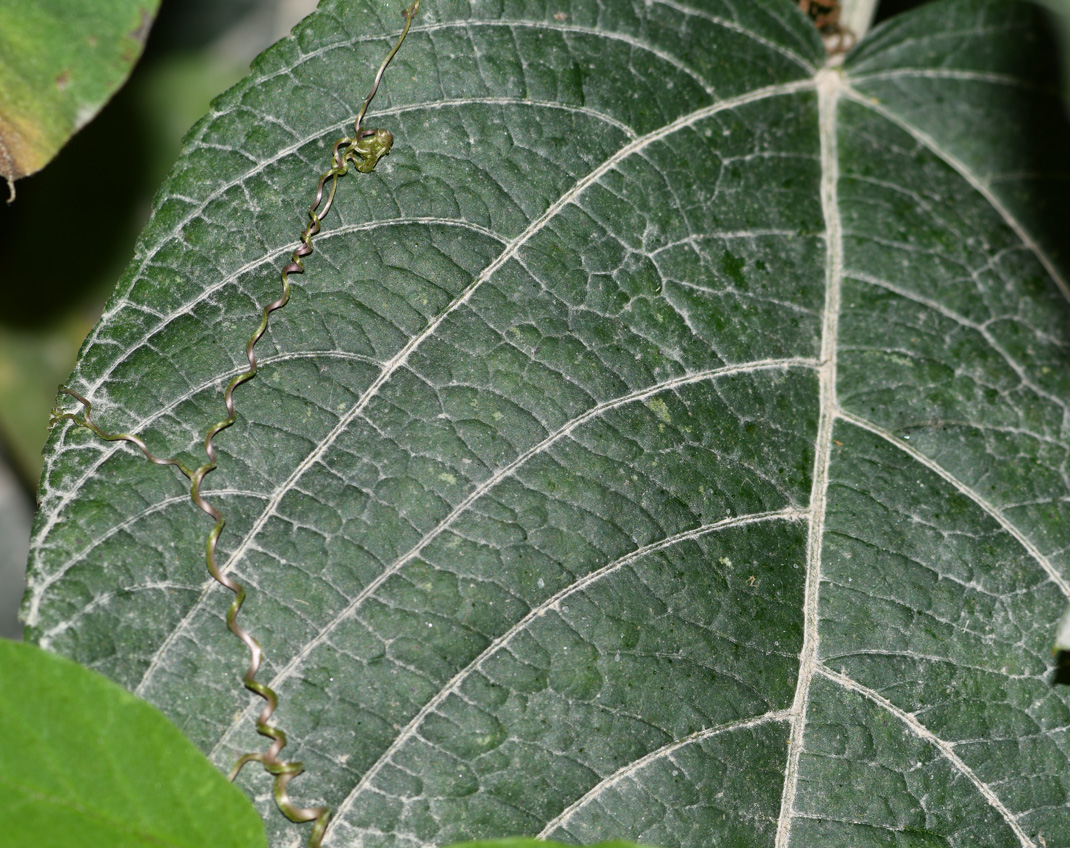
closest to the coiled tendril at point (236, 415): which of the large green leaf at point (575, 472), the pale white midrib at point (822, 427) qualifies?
the large green leaf at point (575, 472)

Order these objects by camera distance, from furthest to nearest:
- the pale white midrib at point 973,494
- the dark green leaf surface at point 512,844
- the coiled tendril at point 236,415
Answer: the pale white midrib at point 973,494 → the coiled tendril at point 236,415 → the dark green leaf surface at point 512,844

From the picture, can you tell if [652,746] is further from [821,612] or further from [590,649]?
[821,612]

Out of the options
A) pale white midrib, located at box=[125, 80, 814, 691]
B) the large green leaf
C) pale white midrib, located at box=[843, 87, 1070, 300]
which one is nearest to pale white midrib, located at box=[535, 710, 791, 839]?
the large green leaf

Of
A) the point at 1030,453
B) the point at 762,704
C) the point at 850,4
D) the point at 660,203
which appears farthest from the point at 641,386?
the point at 850,4

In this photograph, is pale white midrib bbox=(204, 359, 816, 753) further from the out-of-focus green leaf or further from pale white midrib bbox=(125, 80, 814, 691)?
the out-of-focus green leaf

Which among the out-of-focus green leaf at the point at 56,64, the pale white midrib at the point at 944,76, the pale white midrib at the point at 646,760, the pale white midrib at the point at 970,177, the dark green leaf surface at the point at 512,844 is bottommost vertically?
the dark green leaf surface at the point at 512,844

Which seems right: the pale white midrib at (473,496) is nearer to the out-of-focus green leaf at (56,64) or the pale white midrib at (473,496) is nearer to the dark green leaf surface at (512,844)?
the dark green leaf surface at (512,844)

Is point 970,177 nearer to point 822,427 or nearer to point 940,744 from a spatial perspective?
point 822,427
